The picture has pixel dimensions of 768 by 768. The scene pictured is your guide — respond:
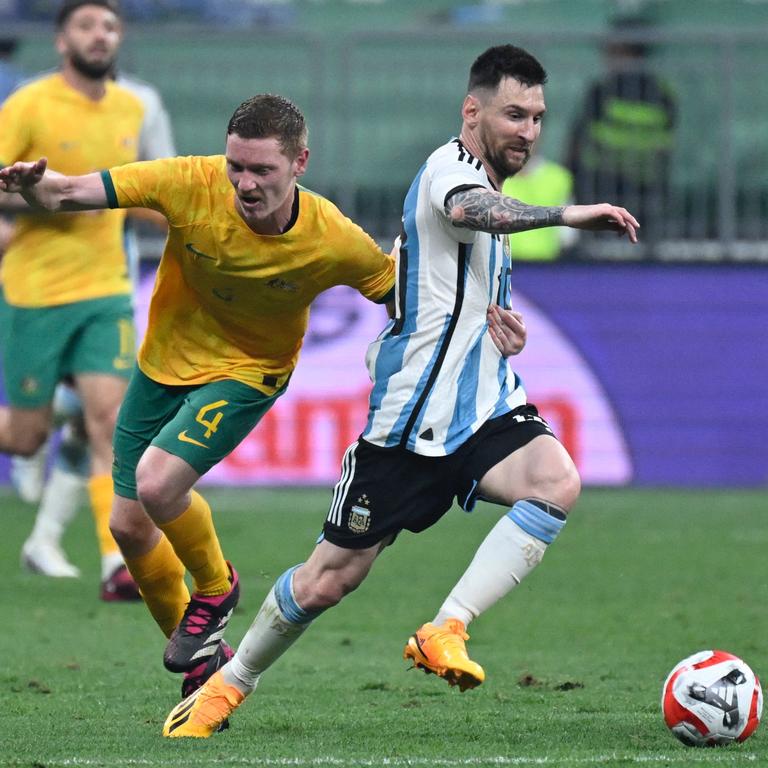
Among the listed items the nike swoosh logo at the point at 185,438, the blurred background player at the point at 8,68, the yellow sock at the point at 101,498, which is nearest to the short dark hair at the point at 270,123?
the nike swoosh logo at the point at 185,438

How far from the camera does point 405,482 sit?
573 cm

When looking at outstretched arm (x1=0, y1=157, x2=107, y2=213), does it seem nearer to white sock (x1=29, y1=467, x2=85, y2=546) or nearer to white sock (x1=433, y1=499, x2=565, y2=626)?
white sock (x1=433, y1=499, x2=565, y2=626)

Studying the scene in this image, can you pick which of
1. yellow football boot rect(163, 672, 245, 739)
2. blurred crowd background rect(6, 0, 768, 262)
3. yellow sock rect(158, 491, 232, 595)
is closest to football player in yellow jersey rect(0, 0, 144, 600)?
yellow sock rect(158, 491, 232, 595)

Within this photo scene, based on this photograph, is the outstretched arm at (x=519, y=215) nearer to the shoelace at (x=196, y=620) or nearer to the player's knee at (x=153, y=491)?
the player's knee at (x=153, y=491)

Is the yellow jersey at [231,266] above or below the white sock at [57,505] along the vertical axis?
above

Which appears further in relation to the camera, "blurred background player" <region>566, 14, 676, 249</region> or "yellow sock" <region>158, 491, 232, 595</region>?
"blurred background player" <region>566, 14, 676, 249</region>

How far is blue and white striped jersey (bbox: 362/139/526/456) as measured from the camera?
572cm

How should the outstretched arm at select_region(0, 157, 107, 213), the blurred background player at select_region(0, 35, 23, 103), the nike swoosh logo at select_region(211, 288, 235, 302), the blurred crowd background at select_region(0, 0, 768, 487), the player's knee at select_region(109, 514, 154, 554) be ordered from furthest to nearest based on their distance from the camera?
the blurred crowd background at select_region(0, 0, 768, 487)
the blurred background player at select_region(0, 35, 23, 103)
the player's knee at select_region(109, 514, 154, 554)
the nike swoosh logo at select_region(211, 288, 235, 302)
the outstretched arm at select_region(0, 157, 107, 213)

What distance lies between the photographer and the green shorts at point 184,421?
20.1ft

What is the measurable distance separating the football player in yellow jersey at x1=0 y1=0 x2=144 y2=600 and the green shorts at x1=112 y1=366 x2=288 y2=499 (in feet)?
8.32

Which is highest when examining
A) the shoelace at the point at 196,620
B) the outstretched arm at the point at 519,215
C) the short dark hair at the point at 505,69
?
the short dark hair at the point at 505,69

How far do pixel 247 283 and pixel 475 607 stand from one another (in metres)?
1.34

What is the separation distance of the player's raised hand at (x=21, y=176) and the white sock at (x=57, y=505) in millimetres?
4334

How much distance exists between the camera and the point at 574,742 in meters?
5.44
